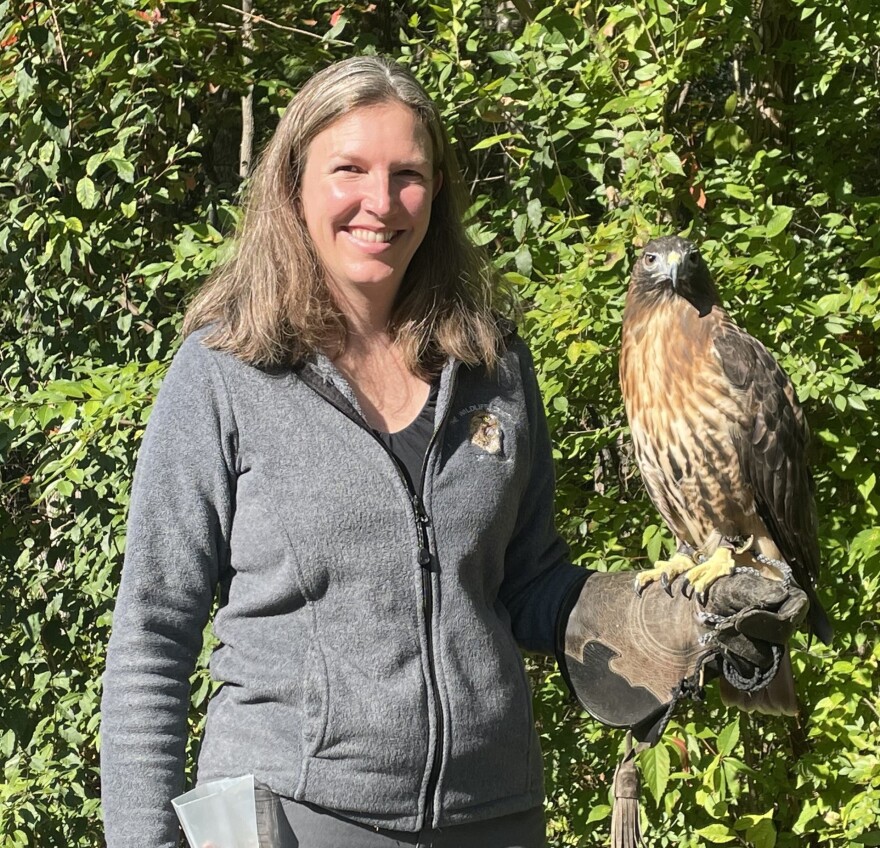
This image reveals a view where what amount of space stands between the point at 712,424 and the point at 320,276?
119 centimetres

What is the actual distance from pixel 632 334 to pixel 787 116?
4.59 ft

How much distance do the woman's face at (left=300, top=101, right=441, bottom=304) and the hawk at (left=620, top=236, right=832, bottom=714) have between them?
102 cm

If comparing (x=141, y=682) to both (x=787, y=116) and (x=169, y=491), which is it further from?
(x=787, y=116)

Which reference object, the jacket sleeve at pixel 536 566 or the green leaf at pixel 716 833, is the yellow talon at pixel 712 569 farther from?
the green leaf at pixel 716 833

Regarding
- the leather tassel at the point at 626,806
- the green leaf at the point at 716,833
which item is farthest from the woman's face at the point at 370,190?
the green leaf at the point at 716,833

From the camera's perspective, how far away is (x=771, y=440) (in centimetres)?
281

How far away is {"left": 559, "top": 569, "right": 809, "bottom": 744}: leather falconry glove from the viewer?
1.83 meters

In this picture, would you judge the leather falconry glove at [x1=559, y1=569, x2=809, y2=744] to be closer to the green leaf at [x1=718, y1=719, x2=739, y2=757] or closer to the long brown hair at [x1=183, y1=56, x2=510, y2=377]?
the long brown hair at [x1=183, y1=56, x2=510, y2=377]

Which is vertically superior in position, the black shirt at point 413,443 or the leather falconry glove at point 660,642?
the black shirt at point 413,443

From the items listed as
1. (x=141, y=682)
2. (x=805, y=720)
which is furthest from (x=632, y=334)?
(x=141, y=682)

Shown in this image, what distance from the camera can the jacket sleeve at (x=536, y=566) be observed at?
82.2 inches

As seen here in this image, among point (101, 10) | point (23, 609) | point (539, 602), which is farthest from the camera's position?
point (23, 609)

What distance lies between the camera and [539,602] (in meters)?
2.09

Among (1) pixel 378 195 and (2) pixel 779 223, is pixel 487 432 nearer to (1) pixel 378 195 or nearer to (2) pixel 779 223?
(1) pixel 378 195
